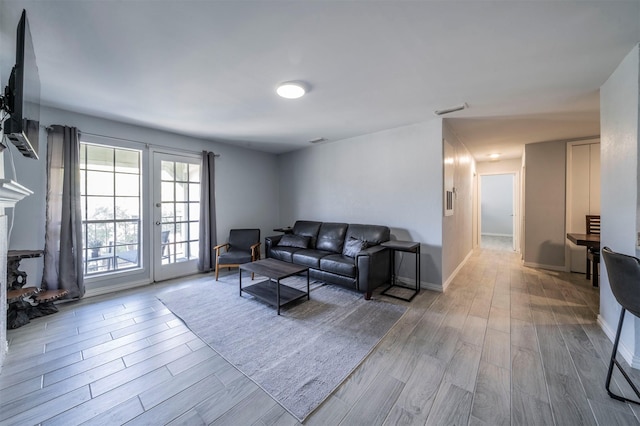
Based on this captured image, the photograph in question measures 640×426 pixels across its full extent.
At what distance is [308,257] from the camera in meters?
3.64

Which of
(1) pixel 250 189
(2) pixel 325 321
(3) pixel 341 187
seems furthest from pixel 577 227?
(1) pixel 250 189

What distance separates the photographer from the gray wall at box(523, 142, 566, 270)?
429 centimetres

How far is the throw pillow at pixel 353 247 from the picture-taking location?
11.0 feet

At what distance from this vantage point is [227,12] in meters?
1.45

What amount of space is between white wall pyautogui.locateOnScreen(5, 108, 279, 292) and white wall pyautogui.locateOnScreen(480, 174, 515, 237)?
7674 millimetres

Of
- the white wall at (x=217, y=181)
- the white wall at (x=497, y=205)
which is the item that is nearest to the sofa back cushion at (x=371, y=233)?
the white wall at (x=217, y=181)

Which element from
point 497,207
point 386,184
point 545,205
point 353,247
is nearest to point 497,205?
point 497,207

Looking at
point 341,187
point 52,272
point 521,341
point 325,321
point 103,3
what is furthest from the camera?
point 341,187

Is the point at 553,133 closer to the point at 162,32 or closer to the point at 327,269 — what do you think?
the point at 327,269

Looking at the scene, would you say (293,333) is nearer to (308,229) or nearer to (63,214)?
(308,229)

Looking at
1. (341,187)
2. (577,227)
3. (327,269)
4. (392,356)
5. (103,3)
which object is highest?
(103,3)

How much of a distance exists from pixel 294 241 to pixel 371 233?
1.42 m

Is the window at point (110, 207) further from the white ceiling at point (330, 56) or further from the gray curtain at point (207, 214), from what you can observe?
the gray curtain at point (207, 214)

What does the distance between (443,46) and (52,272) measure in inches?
186
